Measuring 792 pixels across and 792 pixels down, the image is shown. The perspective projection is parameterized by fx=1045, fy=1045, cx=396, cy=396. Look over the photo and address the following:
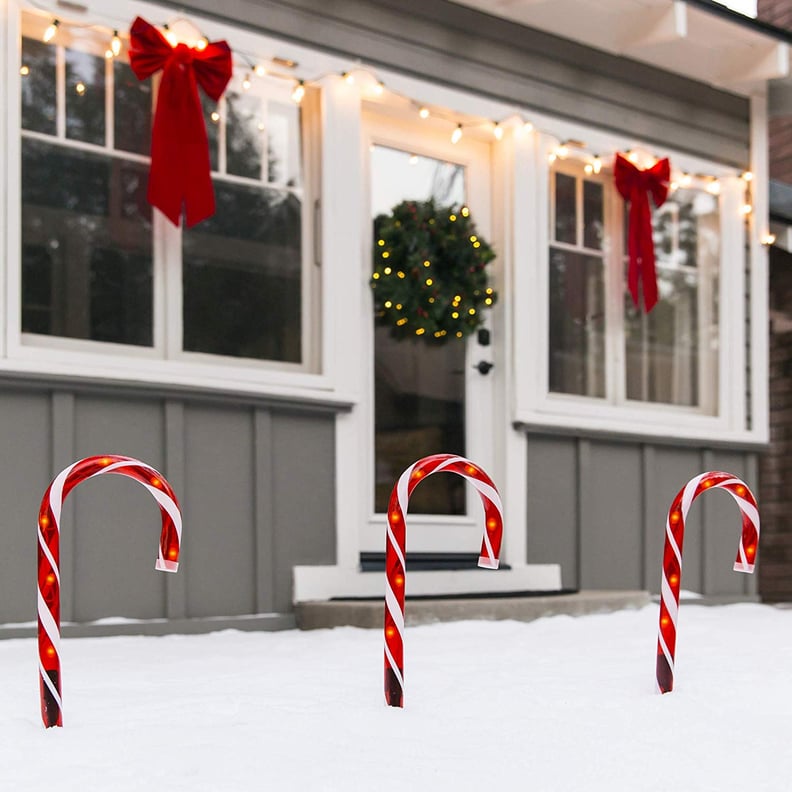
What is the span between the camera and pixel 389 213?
5.30 metres

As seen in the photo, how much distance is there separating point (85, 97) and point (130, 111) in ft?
0.65

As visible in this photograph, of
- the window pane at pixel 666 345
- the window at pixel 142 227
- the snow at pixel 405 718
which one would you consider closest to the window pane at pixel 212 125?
the window at pixel 142 227

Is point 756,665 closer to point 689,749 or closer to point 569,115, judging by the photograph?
point 689,749

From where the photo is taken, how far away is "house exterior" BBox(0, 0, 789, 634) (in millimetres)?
4238

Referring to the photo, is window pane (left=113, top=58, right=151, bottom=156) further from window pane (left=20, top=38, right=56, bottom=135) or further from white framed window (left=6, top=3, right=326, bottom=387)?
window pane (left=20, top=38, right=56, bottom=135)

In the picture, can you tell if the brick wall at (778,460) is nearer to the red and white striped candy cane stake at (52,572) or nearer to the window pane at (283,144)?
the window pane at (283,144)

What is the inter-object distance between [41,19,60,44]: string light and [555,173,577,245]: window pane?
279 centimetres

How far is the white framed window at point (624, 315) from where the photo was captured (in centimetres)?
562

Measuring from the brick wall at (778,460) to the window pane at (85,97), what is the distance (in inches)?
191

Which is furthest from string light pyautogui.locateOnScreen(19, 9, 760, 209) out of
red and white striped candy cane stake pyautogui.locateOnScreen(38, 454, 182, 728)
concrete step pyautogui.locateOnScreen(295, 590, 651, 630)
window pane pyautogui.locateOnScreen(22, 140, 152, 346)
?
red and white striped candy cane stake pyautogui.locateOnScreen(38, 454, 182, 728)

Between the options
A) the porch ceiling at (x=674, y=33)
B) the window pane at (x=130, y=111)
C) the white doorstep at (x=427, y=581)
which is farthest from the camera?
the porch ceiling at (x=674, y=33)

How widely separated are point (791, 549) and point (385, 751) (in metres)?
5.73

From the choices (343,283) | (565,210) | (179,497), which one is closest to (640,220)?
(565,210)

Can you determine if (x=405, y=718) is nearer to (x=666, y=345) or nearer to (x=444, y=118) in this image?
(x=444, y=118)
